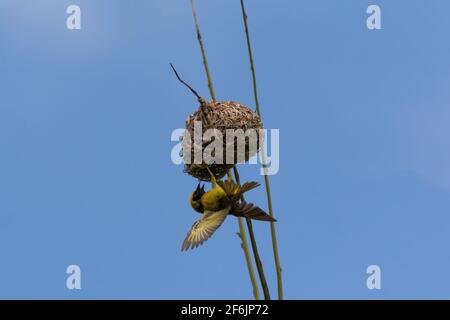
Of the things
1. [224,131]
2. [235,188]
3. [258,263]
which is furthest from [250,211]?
[224,131]

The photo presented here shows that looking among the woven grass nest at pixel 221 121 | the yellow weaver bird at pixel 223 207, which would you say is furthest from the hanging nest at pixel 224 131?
the yellow weaver bird at pixel 223 207

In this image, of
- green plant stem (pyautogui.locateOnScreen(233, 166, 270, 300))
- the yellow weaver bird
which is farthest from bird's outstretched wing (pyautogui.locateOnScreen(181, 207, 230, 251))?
green plant stem (pyautogui.locateOnScreen(233, 166, 270, 300))

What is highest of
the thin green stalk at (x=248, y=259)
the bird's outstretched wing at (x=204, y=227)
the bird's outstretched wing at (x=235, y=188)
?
the bird's outstretched wing at (x=235, y=188)

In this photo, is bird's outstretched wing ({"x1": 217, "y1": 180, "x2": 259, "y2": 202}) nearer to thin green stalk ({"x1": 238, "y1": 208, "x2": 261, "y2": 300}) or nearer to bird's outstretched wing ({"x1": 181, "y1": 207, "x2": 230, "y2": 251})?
bird's outstretched wing ({"x1": 181, "y1": 207, "x2": 230, "y2": 251})

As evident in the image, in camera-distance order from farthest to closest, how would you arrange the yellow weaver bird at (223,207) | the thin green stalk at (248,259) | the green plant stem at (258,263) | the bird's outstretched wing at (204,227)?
the thin green stalk at (248,259) < the green plant stem at (258,263) < the yellow weaver bird at (223,207) < the bird's outstretched wing at (204,227)

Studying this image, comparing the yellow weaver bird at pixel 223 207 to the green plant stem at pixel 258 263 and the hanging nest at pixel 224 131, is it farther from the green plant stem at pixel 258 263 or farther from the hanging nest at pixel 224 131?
the hanging nest at pixel 224 131
